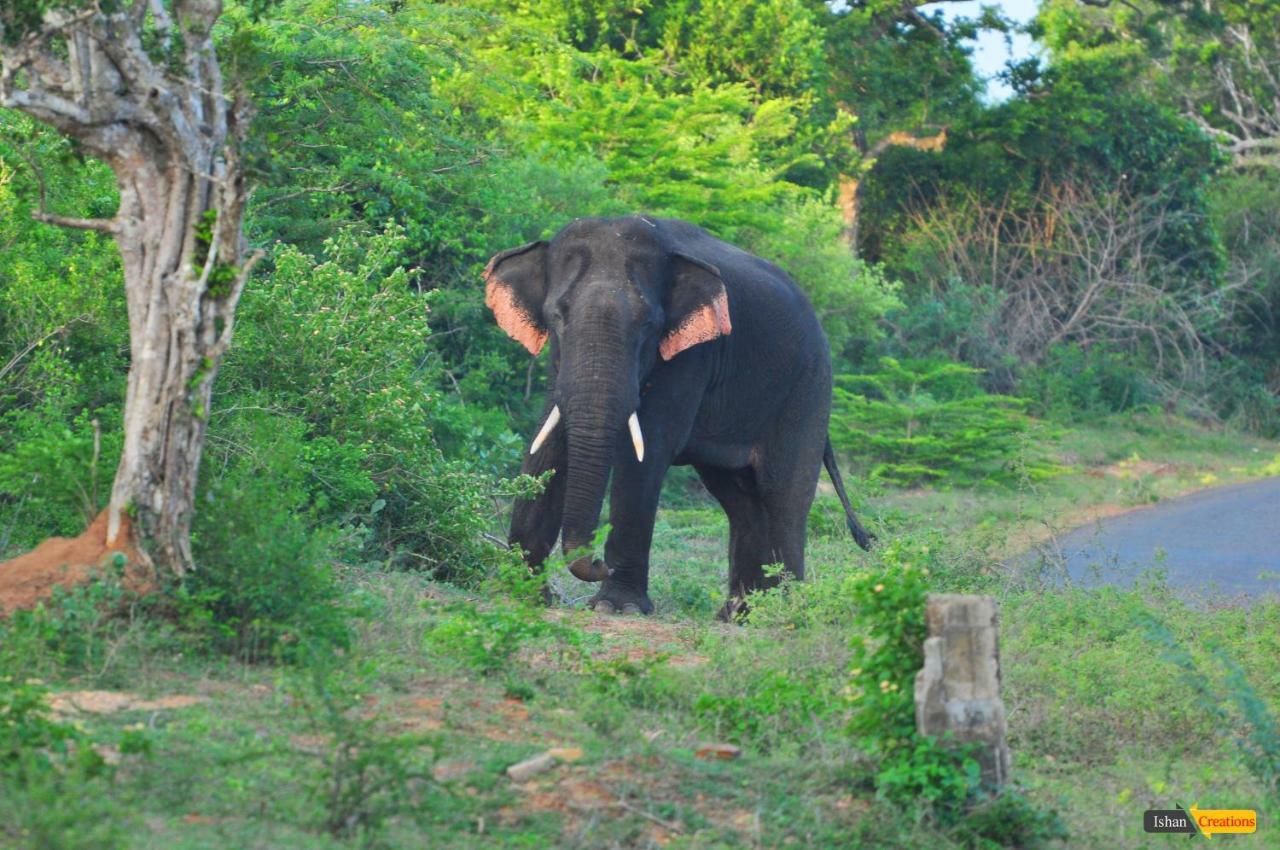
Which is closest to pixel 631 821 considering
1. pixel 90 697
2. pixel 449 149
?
pixel 90 697

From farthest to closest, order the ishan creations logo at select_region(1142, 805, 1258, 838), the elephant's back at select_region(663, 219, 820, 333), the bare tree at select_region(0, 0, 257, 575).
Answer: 1. the elephant's back at select_region(663, 219, 820, 333)
2. the bare tree at select_region(0, 0, 257, 575)
3. the ishan creations logo at select_region(1142, 805, 1258, 838)

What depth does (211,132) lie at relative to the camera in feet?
22.2

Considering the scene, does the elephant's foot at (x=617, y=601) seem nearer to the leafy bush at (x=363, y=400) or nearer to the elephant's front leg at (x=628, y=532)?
the elephant's front leg at (x=628, y=532)

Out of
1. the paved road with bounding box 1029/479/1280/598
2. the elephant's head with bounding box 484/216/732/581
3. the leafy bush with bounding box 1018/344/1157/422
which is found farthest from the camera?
the leafy bush with bounding box 1018/344/1157/422

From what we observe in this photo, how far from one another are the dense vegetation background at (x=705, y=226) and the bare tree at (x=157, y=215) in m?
0.31

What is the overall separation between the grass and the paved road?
140 inches

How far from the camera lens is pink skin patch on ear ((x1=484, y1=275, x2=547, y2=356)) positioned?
1094cm

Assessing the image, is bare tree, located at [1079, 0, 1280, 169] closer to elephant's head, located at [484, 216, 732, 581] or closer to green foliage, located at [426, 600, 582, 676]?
elephant's head, located at [484, 216, 732, 581]

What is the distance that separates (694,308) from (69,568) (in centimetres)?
Answer: 486

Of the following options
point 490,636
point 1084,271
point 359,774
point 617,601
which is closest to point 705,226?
point 617,601

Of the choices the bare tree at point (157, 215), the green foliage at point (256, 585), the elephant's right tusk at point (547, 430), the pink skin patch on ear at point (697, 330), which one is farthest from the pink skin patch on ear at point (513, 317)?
the bare tree at point (157, 215)

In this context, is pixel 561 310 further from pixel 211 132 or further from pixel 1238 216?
pixel 1238 216

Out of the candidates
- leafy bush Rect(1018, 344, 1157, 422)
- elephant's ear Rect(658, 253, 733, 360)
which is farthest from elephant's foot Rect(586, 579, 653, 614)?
leafy bush Rect(1018, 344, 1157, 422)

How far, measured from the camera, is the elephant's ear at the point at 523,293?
10.9 meters
